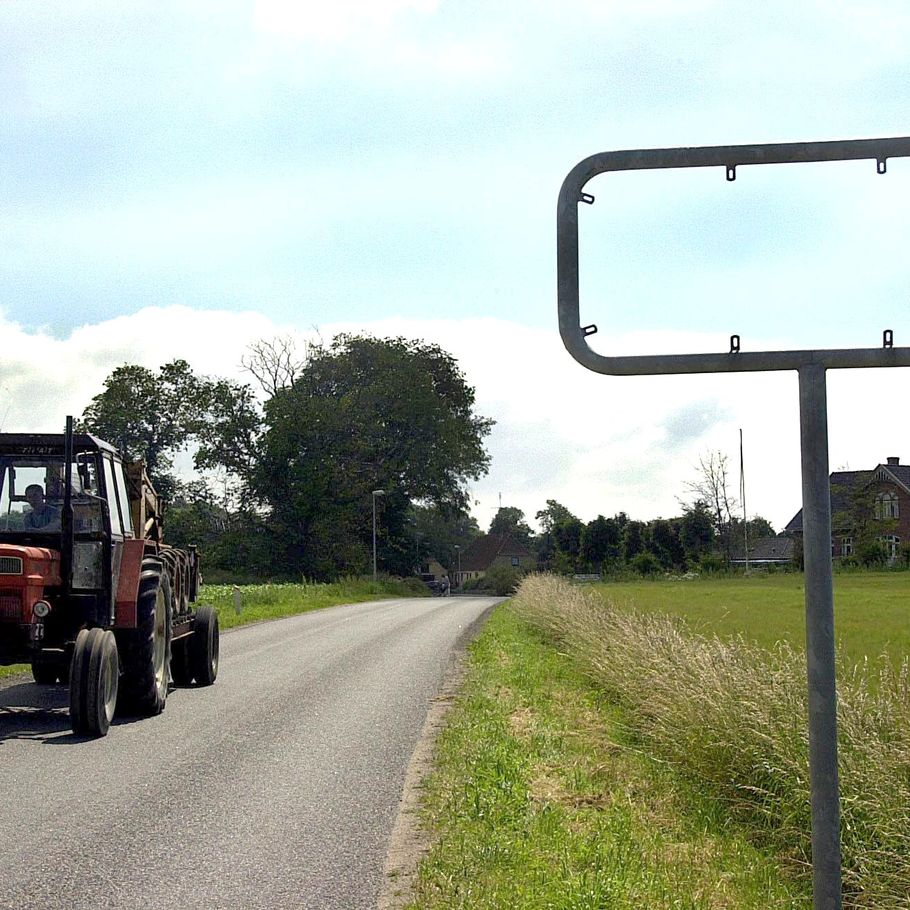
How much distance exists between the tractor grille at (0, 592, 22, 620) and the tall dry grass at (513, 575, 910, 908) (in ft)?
19.5

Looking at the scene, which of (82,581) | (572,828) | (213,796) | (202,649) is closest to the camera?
(572,828)

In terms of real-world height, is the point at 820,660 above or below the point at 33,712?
above

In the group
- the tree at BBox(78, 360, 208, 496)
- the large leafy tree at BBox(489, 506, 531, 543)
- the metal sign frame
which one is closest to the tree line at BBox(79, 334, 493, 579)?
the tree at BBox(78, 360, 208, 496)

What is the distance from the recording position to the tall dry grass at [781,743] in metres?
6.39

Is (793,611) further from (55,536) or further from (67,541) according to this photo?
(67,541)

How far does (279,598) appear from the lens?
42.4 metres

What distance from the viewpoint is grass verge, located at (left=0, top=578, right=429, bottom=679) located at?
1227 inches

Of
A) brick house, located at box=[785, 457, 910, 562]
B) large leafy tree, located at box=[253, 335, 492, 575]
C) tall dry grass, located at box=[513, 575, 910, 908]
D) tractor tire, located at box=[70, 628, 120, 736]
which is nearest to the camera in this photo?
tall dry grass, located at box=[513, 575, 910, 908]

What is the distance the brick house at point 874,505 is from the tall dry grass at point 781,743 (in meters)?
63.9

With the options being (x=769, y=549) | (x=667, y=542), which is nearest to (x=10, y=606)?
(x=667, y=542)

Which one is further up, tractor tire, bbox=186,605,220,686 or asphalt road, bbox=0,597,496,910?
tractor tire, bbox=186,605,220,686

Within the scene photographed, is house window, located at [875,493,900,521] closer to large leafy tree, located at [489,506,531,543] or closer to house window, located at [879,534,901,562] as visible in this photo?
house window, located at [879,534,901,562]

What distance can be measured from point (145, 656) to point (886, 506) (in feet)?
252

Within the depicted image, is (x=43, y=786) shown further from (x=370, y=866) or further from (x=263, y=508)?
(x=263, y=508)
